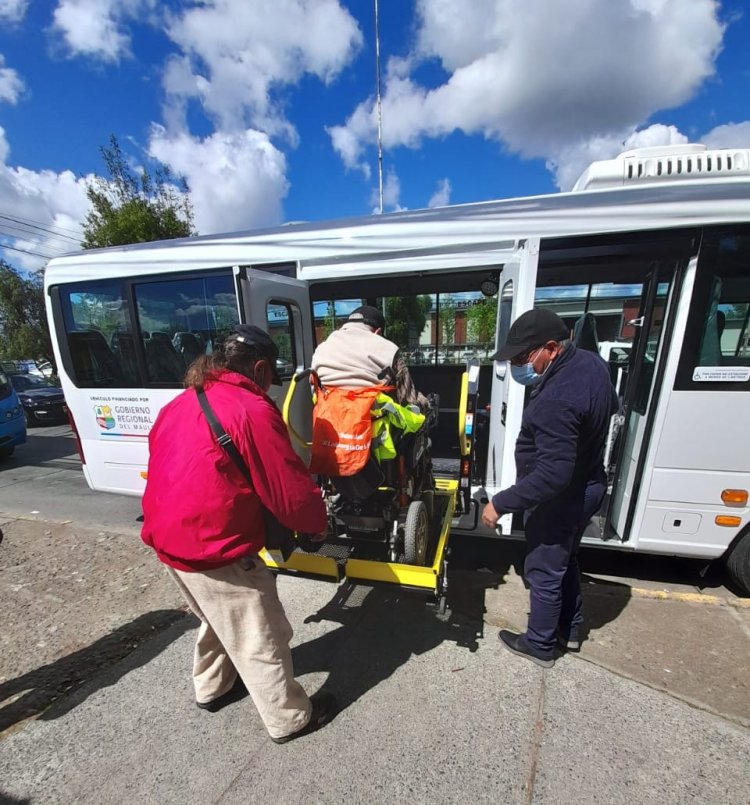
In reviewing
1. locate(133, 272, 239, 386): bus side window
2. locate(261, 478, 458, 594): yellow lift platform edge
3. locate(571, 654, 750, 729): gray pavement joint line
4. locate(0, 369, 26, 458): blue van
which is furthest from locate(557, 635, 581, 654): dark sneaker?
locate(0, 369, 26, 458): blue van

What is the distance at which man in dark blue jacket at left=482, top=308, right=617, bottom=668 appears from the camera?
5.99 ft

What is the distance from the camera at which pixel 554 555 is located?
210 cm

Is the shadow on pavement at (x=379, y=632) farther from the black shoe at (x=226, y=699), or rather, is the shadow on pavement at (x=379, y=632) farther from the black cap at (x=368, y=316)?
the black cap at (x=368, y=316)

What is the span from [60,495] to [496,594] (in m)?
6.03

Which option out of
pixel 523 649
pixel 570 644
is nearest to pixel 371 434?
pixel 523 649

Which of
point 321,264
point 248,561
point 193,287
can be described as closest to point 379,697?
point 248,561

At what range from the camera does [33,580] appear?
11.0 ft

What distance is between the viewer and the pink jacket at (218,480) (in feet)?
4.80

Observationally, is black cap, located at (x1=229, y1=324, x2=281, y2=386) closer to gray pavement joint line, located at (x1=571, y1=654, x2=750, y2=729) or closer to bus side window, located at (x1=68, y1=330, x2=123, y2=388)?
gray pavement joint line, located at (x1=571, y1=654, x2=750, y2=729)

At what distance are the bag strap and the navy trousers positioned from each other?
1574 millimetres

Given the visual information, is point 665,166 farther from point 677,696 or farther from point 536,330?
point 677,696

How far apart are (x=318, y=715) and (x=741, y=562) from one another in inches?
117

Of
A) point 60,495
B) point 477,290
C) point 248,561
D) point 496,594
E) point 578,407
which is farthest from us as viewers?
point 60,495

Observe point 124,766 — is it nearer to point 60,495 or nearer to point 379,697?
point 379,697
